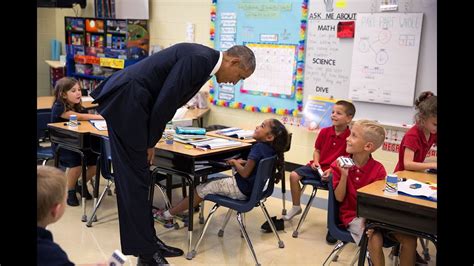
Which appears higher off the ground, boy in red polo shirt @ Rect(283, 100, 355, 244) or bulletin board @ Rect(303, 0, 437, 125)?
bulletin board @ Rect(303, 0, 437, 125)

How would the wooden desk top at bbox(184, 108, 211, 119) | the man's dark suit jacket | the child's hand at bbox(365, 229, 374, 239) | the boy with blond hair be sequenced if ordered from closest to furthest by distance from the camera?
the boy with blond hair < the child's hand at bbox(365, 229, 374, 239) < the man's dark suit jacket < the wooden desk top at bbox(184, 108, 211, 119)

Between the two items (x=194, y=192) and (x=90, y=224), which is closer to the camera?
(x=194, y=192)

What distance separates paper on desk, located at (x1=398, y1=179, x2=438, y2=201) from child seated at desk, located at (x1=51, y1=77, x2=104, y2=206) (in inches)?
101

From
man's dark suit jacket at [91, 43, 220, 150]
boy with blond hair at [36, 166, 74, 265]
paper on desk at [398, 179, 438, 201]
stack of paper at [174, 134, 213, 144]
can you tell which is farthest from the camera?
stack of paper at [174, 134, 213, 144]

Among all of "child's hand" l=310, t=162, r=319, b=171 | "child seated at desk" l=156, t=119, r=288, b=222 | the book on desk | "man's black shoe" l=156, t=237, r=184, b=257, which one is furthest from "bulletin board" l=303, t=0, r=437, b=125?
"man's black shoe" l=156, t=237, r=184, b=257

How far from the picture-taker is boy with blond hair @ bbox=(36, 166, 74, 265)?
140 centimetres

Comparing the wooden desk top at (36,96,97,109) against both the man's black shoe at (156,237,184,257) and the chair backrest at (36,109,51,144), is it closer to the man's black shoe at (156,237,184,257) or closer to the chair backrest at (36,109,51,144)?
the chair backrest at (36,109,51,144)

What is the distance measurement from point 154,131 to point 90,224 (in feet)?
4.47

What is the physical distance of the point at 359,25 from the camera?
4598 millimetres

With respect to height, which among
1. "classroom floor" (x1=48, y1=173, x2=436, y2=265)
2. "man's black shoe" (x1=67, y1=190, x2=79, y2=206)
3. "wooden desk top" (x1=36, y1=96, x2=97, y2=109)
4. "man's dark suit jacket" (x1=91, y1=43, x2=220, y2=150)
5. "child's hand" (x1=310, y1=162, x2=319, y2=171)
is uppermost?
"man's dark suit jacket" (x1=91, y1=43, x2=220, y2=150)

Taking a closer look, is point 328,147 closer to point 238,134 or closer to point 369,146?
point 238,134

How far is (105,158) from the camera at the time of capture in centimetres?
347
